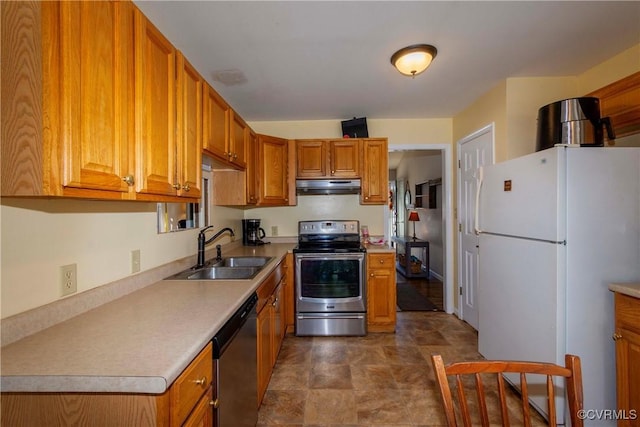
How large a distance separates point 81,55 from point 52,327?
3.12 feet

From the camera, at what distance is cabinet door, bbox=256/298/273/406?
1.76 m

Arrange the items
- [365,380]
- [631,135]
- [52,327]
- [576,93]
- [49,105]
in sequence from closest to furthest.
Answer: [49,105], [52,327], [631,135], [365,380], [576,93]

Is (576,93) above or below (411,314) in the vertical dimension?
above

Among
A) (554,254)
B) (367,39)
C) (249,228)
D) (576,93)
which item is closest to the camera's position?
(554,254)

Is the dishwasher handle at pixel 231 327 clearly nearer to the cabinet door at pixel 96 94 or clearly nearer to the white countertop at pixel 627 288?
the cabinet door at pixel 96 94

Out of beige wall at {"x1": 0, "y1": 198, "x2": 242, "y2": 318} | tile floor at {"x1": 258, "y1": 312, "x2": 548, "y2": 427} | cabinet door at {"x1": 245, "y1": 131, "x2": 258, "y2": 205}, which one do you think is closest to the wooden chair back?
tile floor at {"x1": 258, "y1": 312, "x2": 548, "y2": 427}

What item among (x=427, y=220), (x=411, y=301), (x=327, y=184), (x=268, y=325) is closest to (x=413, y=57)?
(x=327, y=184)

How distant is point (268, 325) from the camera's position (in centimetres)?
200

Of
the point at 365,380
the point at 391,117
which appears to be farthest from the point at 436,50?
the point at 365,380

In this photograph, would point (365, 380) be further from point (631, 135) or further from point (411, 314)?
point (631, 135)

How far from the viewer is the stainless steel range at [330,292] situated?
2.87 meters

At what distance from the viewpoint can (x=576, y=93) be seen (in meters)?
2.47

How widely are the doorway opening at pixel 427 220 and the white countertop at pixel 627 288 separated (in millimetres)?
1967

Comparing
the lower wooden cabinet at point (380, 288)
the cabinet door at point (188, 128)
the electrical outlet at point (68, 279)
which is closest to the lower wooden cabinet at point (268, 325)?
the cabinet door at point (188, 128)
